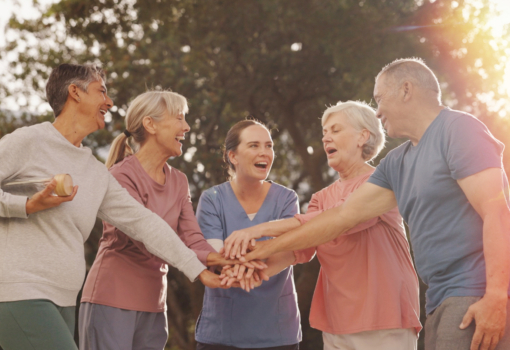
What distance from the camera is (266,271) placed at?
3.85 m

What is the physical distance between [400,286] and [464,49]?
23.2 feet

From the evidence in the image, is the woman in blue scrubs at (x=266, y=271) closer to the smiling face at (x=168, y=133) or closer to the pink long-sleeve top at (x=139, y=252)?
the pink long-sleeve top at (x=139, y=252)

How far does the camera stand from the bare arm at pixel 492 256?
2.32 metres

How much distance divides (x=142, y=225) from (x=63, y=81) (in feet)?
3.07

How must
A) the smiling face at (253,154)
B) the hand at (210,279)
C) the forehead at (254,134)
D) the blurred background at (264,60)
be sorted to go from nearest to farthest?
the hand at (210,279), the smiling face at (253,154), the forehead at (254,134), the blurred background at (264,60)

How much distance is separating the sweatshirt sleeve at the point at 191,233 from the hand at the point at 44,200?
4.33ft

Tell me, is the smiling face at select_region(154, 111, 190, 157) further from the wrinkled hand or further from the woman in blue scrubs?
the wrinkled hand

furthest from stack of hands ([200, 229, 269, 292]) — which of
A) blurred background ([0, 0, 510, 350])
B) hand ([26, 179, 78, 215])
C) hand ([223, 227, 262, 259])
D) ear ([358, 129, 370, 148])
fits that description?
blurred background ([0, 0, 510, 350])

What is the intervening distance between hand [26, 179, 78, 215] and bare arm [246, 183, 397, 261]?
1506 millimetres

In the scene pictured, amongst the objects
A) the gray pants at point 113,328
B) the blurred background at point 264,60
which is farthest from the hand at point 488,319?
the blurred background at point 264,60

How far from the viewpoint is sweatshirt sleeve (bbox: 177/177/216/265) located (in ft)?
12.4

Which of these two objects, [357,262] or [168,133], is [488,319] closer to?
[357,262]

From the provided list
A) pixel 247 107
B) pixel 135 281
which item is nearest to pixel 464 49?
pixel 247 107


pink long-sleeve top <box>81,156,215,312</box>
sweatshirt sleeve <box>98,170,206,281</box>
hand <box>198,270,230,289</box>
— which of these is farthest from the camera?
hand <box>198,270,230,289</box>
